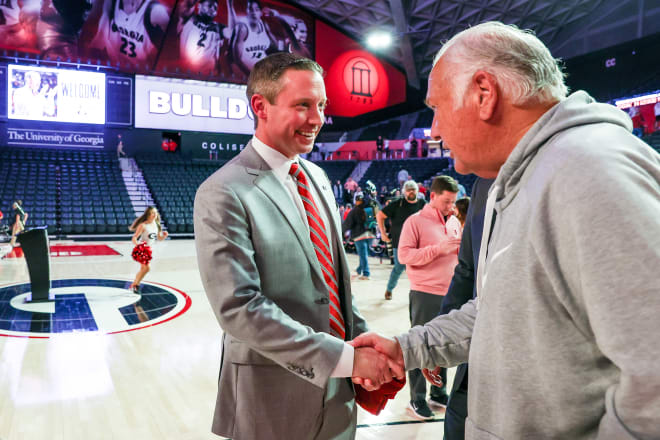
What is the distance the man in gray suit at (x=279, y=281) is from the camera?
127 cm

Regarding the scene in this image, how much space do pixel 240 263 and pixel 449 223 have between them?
228cm

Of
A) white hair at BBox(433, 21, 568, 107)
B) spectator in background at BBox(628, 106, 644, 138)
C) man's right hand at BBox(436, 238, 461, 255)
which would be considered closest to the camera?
white hair at BBox(433, 21, 568, 107)

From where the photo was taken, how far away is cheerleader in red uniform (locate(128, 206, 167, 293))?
6.32 meters

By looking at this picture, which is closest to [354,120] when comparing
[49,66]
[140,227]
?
[49,66]

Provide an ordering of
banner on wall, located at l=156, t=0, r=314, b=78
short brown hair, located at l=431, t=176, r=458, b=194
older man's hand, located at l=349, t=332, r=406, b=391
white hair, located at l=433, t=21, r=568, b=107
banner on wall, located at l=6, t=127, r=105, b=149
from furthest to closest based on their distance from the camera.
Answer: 1. banner on wall, located at l=156, t=0, r=314, b=78
2. banner on wall, located at l=6, t=127, r=105, b=149
3. short brown hair, located at l=431, t=176, r=458, b=194
4. older man's hand, located at l=349, t=332, r=406, b=391
5. white hair, located at l=433, t=21, r=568, b=107

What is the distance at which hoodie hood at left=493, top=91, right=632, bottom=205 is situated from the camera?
2.44ft

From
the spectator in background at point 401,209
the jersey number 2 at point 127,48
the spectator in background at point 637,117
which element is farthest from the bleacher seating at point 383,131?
the spectator in background at point 401,209

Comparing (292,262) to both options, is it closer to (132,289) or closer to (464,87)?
(464,87)

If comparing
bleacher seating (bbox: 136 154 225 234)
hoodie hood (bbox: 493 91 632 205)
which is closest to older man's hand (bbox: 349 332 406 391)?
hoodie hood (bbox: 493 91 632 205)

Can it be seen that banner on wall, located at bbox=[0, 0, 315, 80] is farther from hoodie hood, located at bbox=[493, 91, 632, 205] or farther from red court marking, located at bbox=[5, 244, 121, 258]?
hoodie hood, located at bbox=[493, 91, 632, 205]

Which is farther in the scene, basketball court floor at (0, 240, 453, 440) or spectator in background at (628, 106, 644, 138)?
spectator in background at (628, 106, 644, 138)

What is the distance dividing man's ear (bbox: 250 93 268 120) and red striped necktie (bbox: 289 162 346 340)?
0.67ft

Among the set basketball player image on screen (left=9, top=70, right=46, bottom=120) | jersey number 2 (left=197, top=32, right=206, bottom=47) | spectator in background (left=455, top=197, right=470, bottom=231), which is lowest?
spectator in background (left=455, top=197, right=470, bottom=231)

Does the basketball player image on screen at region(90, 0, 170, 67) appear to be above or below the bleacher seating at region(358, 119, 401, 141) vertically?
above
